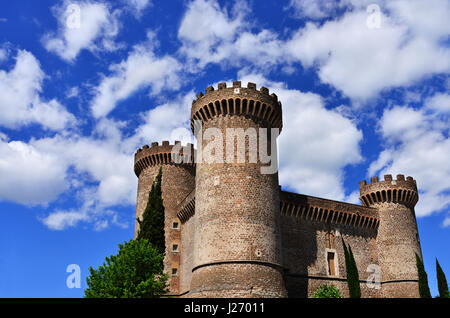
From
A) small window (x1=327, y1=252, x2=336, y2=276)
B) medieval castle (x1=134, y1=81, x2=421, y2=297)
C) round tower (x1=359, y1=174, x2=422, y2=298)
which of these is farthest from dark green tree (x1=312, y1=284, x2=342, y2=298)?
round tower (x1=359, y1=174, x2=422, y2=298)

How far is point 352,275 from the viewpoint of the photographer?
3666 centimetres

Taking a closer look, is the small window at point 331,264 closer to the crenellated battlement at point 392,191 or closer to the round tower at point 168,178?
the crenellated battlement at point 392,191

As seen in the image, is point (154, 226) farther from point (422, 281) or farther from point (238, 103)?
point (422, 281)

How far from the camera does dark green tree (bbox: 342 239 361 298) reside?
118ft

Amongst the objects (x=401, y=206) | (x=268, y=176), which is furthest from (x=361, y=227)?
(x=268, y=176)

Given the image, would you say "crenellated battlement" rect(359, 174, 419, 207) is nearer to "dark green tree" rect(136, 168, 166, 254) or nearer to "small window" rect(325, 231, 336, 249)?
"small window" rect(325, 231, 336, 249)

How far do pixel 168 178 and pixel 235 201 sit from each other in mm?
14559

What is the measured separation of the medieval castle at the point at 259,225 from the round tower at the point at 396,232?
91 millimetres

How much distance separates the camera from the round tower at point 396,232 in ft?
132

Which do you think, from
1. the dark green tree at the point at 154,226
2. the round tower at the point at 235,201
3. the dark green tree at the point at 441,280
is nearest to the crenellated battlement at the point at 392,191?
the dark green tree at the point at 441,280

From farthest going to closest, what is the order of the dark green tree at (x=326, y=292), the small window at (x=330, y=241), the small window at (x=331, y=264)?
the small window at (x=330, y=241)
the small window at (x=331, y=264)
the dark green tree at (x=326, y=292)

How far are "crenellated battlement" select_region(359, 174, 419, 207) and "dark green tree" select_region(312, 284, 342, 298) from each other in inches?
449

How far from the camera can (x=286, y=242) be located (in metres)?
36.6
